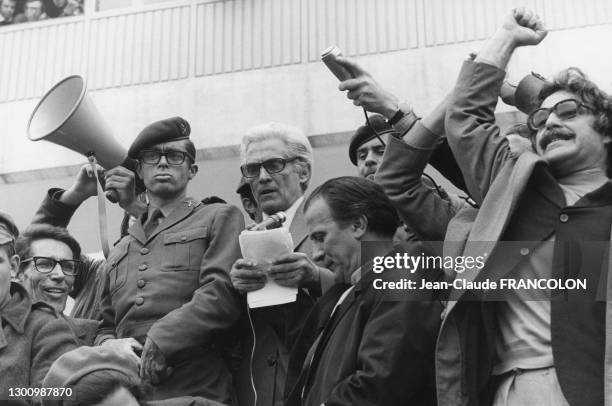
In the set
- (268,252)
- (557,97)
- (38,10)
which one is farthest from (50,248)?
(38,10)

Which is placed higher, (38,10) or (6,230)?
(38,10)

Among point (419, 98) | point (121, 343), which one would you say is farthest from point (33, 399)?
point (419, 98)

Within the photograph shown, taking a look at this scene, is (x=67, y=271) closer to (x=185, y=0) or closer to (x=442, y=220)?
(x=442, y=220)

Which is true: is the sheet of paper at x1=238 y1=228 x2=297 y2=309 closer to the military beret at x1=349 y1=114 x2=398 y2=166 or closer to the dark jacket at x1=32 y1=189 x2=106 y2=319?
the military beret at x1=349 y1=114 x2=398 y2=166

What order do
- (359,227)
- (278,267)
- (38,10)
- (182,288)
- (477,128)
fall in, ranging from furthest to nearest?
(38,10), (182,288), (278,267), (359,227), (477,128)

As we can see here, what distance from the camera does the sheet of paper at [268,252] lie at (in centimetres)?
388

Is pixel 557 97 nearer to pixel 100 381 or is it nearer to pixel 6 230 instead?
pixel 100 381

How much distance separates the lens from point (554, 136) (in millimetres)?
3471

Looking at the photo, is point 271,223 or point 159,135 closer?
point 271,223

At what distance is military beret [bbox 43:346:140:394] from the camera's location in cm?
355

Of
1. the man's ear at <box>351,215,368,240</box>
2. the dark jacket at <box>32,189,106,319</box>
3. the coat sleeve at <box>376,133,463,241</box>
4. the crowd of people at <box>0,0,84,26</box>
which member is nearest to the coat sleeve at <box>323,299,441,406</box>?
the man's ear at <box>351,215,368,240</box>

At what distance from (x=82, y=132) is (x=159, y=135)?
2.73ft

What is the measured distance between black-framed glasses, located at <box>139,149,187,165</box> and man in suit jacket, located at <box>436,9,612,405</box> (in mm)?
1594

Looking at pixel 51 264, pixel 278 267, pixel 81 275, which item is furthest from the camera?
pixel 81 275
